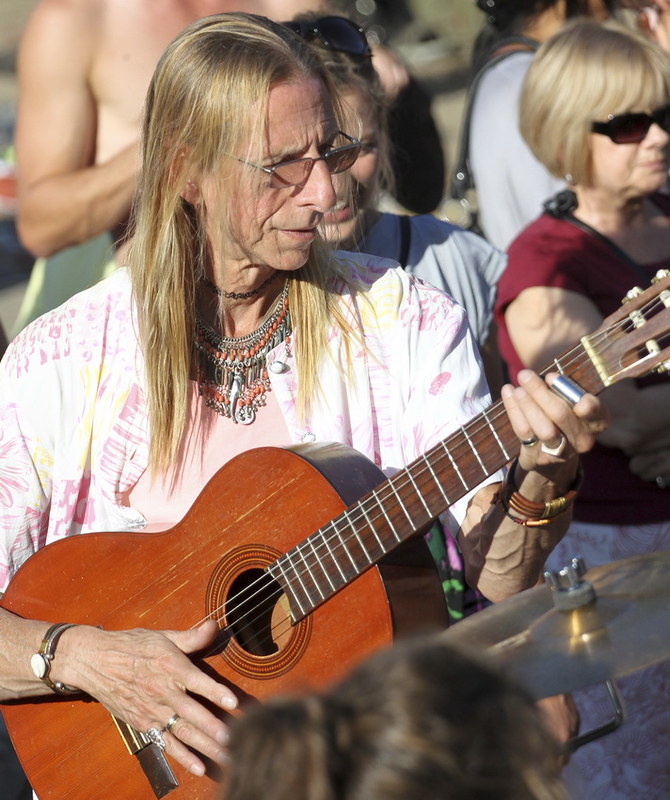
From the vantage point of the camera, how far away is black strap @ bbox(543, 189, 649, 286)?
10.8ft

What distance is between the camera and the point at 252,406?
2.34m

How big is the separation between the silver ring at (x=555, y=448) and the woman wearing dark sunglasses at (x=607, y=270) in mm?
1319

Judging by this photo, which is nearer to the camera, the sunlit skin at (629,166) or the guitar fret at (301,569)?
the guitar fret at (301,569)

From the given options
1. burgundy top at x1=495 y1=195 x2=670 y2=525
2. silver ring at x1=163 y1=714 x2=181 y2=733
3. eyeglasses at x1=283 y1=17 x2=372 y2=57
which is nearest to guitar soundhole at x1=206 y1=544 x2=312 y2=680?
silver ring at x1=163 y1=714 x2=181 y2=733

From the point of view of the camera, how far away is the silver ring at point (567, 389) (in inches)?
72.4

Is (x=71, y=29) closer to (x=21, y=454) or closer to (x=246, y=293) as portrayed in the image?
(x=246, y=293)

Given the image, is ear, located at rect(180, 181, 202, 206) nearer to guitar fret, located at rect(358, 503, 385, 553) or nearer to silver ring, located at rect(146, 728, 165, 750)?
guitar fret, located at rect(358, 503, 385, 553)

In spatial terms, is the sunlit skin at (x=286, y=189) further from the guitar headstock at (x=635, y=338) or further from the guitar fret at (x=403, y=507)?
the guitar headstock at (x=635, y=338)

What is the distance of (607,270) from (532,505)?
1.46 m

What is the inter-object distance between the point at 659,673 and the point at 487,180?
1.79m

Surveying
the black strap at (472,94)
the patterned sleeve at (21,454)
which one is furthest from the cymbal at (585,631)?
the black strap at (472,94)

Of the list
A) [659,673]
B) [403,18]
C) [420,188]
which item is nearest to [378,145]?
[420,188]

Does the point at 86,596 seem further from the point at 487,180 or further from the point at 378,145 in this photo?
the point at 487,180

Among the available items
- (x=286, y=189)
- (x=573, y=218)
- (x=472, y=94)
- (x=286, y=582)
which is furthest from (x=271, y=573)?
(x=472, y=94)
